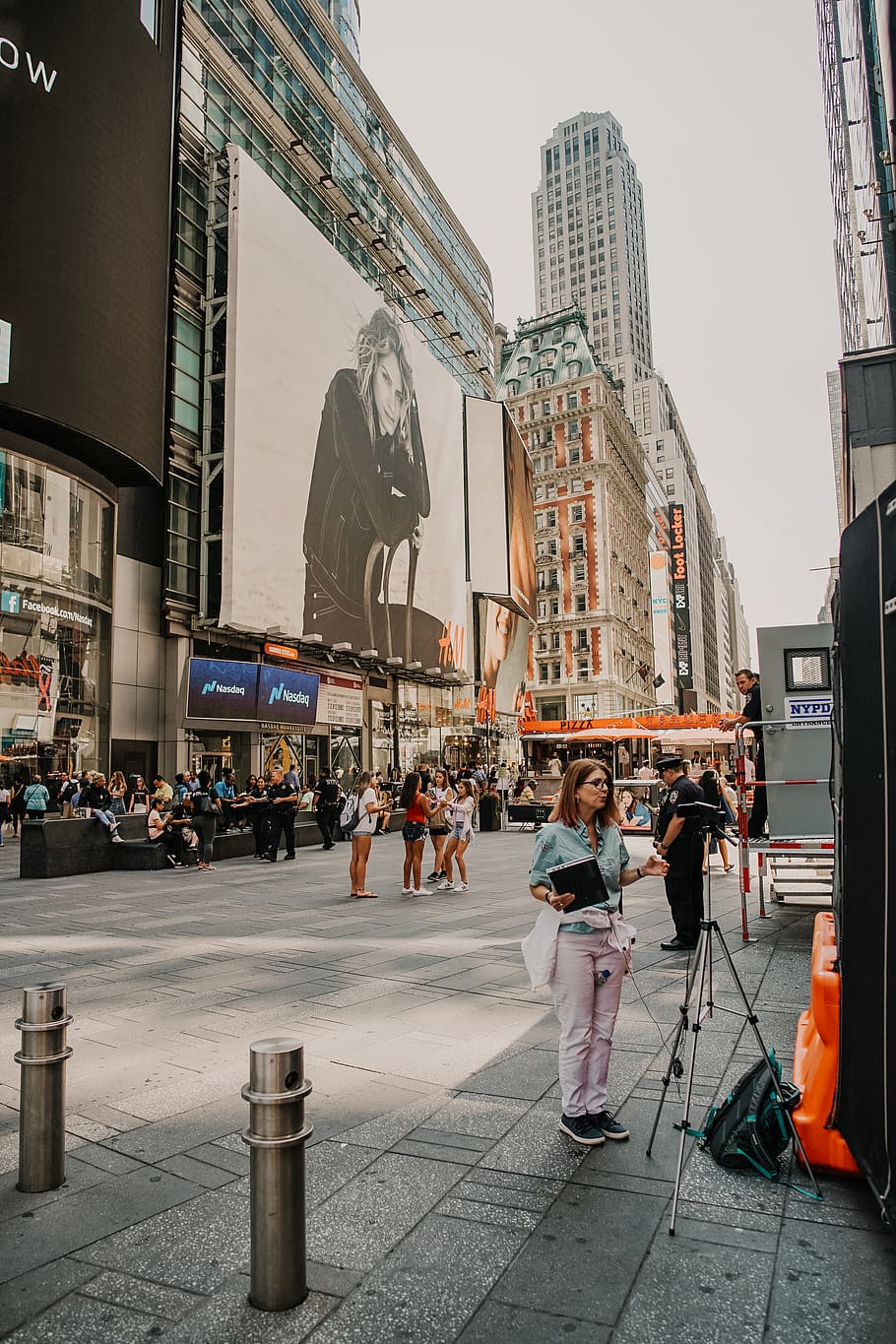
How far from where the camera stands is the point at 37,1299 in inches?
110

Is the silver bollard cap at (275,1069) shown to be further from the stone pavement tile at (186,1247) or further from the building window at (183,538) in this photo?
the building window at (183,538)

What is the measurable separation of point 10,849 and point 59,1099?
1890cm

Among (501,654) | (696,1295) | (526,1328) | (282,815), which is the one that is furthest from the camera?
(501,654)

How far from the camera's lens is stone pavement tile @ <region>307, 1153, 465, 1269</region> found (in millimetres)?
3098

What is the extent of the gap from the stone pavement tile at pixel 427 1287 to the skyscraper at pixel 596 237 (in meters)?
148

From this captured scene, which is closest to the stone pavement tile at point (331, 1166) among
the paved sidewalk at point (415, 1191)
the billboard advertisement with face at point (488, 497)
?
the paved sidewalk at point (415, 1191)

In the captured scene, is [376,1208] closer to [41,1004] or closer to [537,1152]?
[537,1152]

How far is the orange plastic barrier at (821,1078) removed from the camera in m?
3.69

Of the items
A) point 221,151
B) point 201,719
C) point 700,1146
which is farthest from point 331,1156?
point 221,151

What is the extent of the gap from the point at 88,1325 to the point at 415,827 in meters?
10.5

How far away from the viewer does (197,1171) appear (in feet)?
12.3

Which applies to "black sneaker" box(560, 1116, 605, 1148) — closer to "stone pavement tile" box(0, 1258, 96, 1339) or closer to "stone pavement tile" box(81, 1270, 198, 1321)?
"stone pavement tile" box(81, 1270, 198, 1321)

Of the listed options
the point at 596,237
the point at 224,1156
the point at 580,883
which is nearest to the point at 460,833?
the point at 580,883

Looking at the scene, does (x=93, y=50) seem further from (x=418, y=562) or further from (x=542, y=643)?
(x=542, y=643)
